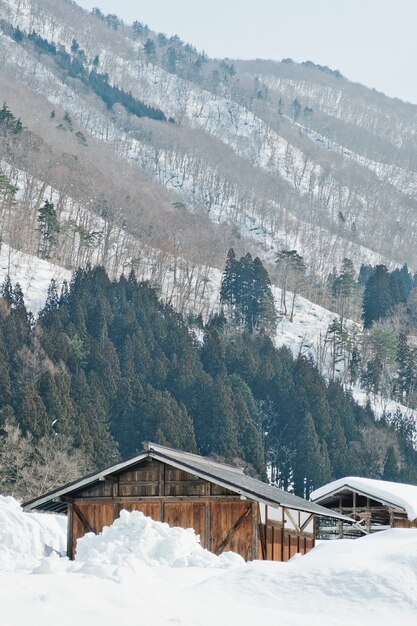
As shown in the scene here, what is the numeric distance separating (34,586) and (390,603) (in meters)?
3.83

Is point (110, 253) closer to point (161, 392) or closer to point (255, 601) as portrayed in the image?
point (161, 392)

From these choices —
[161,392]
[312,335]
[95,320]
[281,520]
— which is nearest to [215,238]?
[312,335]

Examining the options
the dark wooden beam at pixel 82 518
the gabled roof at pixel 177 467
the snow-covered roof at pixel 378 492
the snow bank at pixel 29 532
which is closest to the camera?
the snow bank at pixel 29 532

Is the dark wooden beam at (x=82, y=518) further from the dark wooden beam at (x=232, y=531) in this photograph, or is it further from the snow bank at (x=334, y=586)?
the snow bank at (x=334, y=586)

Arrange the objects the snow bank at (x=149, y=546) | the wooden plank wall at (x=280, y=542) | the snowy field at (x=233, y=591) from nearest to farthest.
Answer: the snowy field at (x=233, y=591) → the snow bank at (x=149, y=546) → the wooden plank wall at (x=280, y=542)

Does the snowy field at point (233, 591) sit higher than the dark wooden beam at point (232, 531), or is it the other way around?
the snowy field at point (233, 591)

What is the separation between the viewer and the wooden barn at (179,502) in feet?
77.2

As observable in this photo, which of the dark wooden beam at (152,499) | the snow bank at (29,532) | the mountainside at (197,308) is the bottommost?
the snow bank at (29,532)

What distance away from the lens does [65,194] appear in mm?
103125

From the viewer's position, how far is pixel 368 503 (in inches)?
1384

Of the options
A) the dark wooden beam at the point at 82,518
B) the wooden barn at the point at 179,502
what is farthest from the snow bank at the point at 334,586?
the dark wooden beam at the point at 82,518

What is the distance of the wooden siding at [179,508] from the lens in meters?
23.6

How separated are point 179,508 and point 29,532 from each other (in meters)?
5.75

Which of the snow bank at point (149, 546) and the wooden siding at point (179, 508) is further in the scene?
the wooden siding at point (179, 508)
